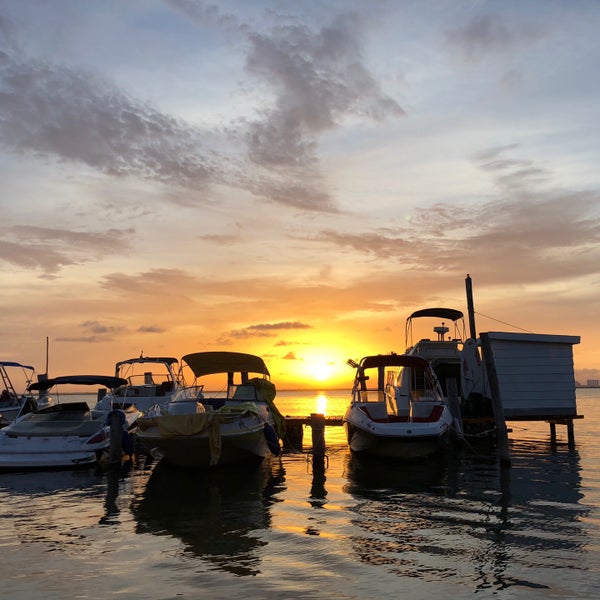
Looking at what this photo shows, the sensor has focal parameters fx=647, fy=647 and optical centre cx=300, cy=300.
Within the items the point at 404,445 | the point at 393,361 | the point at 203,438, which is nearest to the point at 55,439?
the point at 203,438

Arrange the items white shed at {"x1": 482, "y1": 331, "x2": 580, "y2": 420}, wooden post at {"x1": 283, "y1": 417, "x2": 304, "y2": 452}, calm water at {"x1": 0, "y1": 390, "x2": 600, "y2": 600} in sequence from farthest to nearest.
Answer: wooden post at {"x1": 283, "y1": 417, "x2": 304, "y2": 452} < white shed at {"x1": 482, "y1": 331, "x2": 580, "y2": 420} < calm water at {"x1": 0, "y1": 390, "x2": 600, "y2": 600}

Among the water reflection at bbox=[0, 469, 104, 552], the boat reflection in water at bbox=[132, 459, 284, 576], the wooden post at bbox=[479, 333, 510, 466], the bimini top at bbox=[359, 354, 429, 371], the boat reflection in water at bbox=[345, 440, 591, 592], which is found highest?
the bimini top at bbox=[359, 354, 429, 371]

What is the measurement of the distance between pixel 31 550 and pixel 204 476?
346 inches

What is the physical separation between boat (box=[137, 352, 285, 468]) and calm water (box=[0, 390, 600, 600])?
2.41 ft

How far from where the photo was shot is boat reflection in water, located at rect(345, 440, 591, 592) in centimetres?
929

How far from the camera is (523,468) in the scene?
20609mm

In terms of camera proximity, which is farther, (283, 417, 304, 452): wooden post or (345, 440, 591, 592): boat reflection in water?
(283, 417, 304, 452): wooden post

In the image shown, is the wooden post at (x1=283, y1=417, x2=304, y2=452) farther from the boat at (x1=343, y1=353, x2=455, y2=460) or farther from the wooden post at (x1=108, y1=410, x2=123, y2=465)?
the wooden post at (x1=108, y1=410, x2=123, y2=465)

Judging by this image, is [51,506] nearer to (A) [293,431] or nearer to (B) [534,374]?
(A) [293,431]

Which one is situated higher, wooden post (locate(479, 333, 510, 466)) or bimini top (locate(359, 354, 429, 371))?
bimini top (locate(359, 354, 429, 371))

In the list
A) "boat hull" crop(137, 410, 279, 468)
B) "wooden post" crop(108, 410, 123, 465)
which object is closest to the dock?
"boat hull" crop(137, 410, 279, 468)

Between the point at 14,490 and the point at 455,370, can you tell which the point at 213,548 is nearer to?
the point at 14,490

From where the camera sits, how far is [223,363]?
26.1 m

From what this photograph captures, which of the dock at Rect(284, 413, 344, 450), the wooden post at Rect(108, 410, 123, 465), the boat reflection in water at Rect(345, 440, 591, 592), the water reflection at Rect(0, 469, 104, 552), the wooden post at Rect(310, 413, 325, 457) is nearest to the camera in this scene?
the boat reflection in water at Rect(345, 440, 591, 592)
